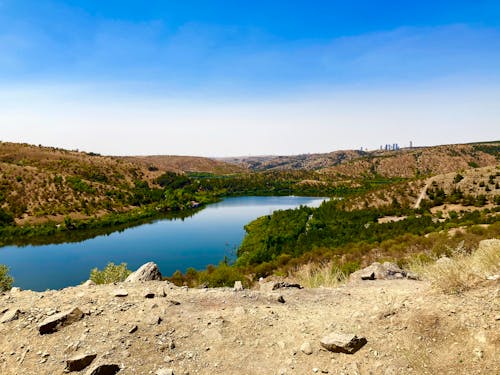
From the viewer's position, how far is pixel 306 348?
696 cm

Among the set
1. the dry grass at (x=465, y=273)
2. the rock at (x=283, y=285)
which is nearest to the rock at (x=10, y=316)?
the rock at (x=283, y=285)

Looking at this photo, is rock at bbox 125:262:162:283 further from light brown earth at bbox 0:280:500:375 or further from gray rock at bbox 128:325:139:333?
gray rock at bbox 128:325:139:333

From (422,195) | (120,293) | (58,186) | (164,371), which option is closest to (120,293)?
(120,293)

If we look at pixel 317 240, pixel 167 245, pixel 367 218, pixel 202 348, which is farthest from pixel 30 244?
pixel 202 348

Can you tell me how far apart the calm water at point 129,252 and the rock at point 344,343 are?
145 feet

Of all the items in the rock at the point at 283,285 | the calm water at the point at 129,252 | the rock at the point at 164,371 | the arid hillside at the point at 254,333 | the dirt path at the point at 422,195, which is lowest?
the calm water at the point at 129,252

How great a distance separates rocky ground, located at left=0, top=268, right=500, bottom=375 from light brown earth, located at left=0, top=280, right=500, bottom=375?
0.02 metres

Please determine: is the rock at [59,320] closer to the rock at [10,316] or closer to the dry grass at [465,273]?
the rock at [10,316]

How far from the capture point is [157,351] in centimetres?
729

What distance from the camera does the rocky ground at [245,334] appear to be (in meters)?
6.25

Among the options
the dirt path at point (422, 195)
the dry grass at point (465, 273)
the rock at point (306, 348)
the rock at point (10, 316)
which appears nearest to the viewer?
the rock at point (306, 348)

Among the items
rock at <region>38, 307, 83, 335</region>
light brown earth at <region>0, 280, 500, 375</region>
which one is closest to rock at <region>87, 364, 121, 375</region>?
light brown earth at <region>0, 280, 500, 375</region>

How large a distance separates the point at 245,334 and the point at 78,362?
3843 mm

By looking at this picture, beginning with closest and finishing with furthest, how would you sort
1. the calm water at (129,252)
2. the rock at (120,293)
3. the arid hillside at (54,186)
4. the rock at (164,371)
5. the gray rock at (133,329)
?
the rock at (164,371) < the gray rock at (133,329) < the rock at (120,293) < the calm water at (129,252) < the arid hillside at (54,186)
